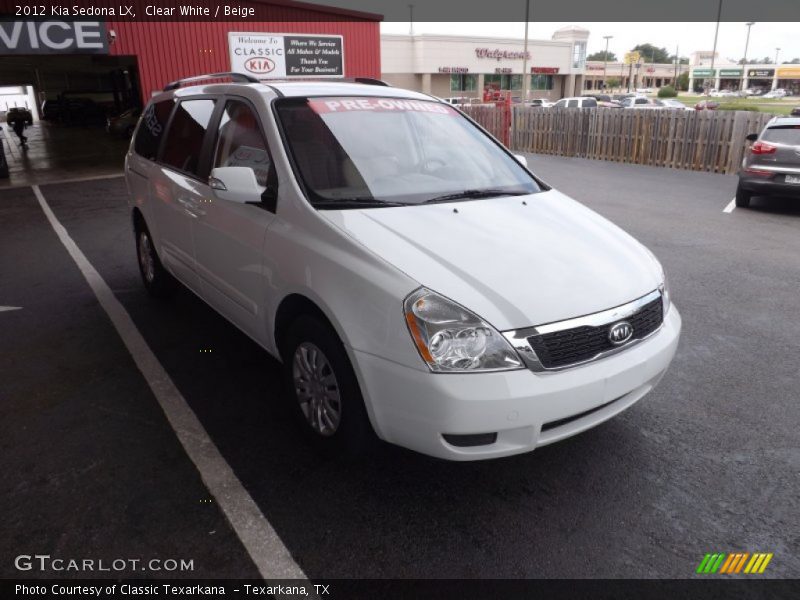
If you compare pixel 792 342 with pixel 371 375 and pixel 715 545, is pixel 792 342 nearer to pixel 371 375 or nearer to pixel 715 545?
pixel 715 545

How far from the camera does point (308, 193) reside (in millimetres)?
3096

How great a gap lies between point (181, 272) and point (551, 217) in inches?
110

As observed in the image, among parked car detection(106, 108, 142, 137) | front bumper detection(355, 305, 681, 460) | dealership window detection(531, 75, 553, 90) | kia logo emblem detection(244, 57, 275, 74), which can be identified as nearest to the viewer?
front bumper detection(355, 305, 681, 460)

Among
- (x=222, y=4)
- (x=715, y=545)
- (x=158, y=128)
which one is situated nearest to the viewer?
(x=715, y=545)

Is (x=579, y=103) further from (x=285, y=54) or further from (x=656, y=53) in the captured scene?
(x=656, y=53)

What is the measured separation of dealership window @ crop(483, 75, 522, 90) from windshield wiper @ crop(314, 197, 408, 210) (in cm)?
5915

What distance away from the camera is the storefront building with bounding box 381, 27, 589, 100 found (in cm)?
5406

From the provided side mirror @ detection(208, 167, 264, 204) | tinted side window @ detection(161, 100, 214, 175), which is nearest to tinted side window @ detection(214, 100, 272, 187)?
side mirror @ detection(208, 167, 264, 204)

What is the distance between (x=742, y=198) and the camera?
10234mm

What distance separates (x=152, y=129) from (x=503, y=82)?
6045 centimetres

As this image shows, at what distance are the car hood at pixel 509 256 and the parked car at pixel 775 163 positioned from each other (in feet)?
26.1

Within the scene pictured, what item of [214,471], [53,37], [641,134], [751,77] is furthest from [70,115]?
[751,77]

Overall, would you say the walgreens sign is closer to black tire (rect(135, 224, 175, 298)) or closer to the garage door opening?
the garage door opening

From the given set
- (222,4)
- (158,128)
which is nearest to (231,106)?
(158,128)
